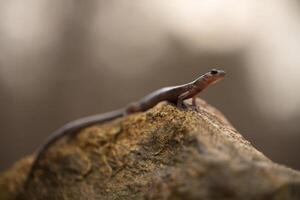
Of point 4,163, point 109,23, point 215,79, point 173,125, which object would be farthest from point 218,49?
point 173,125

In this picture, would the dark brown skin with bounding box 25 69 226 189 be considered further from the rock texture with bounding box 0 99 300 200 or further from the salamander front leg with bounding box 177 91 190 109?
the rock texture with bounding box 0 99 300 200

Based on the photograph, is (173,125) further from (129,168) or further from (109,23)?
(109,23)

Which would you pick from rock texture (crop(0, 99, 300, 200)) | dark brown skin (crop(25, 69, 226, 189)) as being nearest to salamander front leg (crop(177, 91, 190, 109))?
dark brown skin (crop(25, 69, 226, 189))

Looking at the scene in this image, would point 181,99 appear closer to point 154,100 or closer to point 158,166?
point 154,100

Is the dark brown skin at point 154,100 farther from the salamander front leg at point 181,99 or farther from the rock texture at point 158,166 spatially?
the rock texture at point 158,166

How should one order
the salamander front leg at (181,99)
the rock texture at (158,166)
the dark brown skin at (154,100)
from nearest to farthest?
1. the rock texture at (158,166)
2. the salamander front leg at (181,99)
3. the dark brown skin at (154,100)

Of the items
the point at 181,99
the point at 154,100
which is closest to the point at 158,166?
the point at 181,99

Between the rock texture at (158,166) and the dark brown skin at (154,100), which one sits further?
the dark brown skin at (154,100)

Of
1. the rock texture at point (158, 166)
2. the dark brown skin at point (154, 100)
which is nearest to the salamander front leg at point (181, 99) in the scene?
the dark brown skin at point (154, 100)
